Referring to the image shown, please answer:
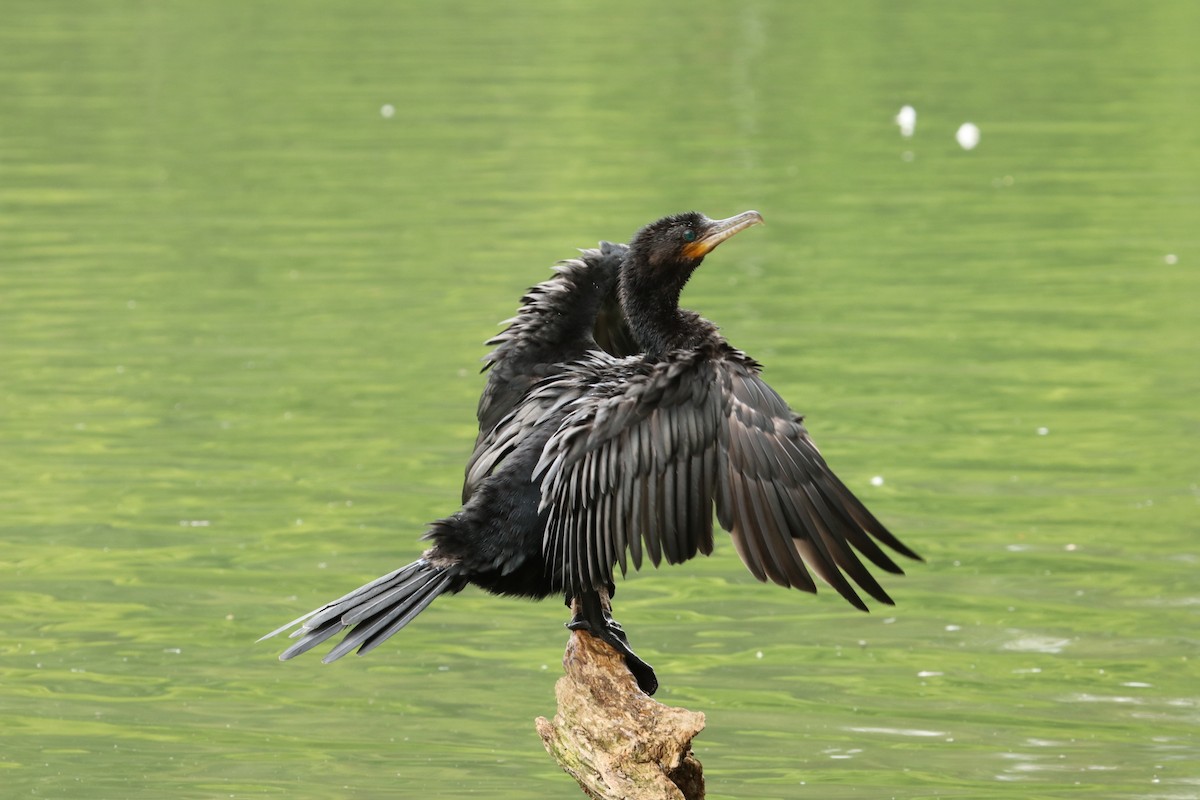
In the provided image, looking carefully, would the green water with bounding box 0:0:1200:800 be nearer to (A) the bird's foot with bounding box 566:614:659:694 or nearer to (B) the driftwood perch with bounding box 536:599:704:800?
(A) the bird's foot with bounding box 566:614:659:694

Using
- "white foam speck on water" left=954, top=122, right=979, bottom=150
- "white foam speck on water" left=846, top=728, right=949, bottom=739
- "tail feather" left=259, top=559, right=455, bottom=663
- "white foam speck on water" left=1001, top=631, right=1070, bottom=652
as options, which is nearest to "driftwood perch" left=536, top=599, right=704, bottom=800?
"tail feather" left=259, top=559, right=455, bottom=663

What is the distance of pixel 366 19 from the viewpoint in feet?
105

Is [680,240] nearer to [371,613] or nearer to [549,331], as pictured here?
[549,331]

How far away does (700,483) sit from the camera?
532 centimetres

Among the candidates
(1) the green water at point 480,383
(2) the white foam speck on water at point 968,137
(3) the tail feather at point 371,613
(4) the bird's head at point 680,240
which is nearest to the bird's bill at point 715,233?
(4) the bird's head at point 680,240

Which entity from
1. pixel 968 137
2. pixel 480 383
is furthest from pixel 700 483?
pixel 968 137

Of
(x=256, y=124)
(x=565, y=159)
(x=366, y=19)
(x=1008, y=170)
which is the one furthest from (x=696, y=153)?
(x=366, y=19)

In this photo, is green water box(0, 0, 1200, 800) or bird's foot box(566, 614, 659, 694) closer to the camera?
bird's foot box(566, 614, 659, 694)

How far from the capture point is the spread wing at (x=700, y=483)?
17.1 feet

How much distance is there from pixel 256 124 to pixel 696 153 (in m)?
5.48

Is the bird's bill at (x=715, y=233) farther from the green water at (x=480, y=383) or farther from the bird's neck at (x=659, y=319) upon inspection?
the green water at (x=480, y=383)

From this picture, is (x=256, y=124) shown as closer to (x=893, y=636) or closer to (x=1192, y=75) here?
(x=1192, y=75)

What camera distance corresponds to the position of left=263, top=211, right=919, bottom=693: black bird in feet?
17.1

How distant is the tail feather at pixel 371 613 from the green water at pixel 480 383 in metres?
1.79
